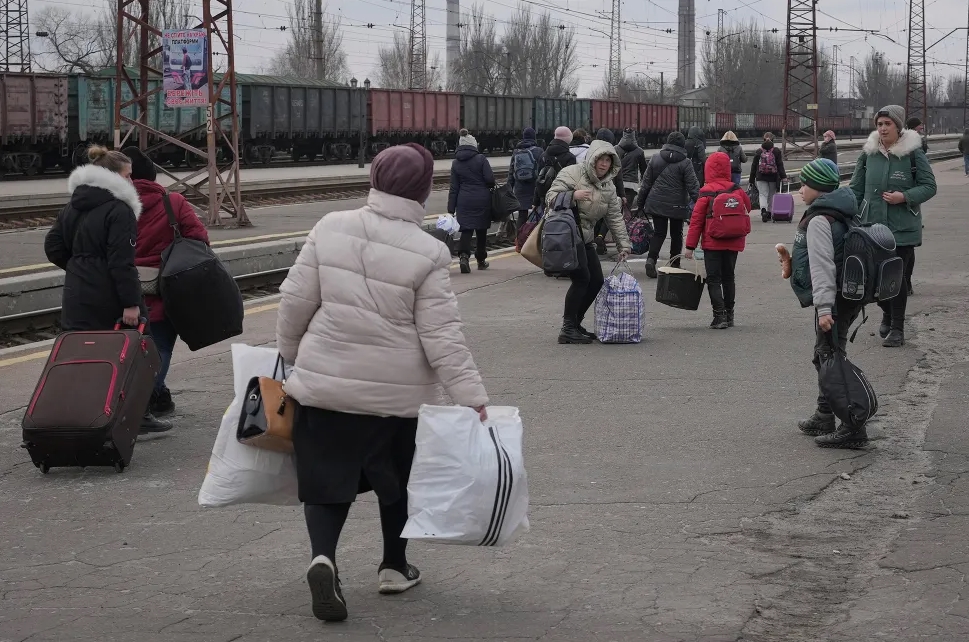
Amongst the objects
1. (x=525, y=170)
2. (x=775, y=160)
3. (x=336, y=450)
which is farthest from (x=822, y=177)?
(x=775, y=160)

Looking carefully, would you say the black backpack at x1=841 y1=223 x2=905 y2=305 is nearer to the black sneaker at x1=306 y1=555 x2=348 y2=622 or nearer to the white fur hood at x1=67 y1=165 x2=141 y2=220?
the black sneaker at x1=306 y1=555 x2=348 y2=622

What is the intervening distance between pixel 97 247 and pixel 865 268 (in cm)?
390

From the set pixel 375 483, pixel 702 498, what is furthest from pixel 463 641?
pixel 702 498

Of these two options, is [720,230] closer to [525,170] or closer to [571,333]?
[571,333]

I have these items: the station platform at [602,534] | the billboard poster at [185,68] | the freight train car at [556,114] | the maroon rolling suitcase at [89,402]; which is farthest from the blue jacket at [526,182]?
the freight train car at [556,114]

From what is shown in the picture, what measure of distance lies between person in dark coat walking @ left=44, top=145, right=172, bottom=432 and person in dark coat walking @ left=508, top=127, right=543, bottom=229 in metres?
10.3

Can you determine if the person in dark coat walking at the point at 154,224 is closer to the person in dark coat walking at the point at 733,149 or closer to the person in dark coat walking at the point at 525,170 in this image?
the person in dark coat walking at the point at 525,170

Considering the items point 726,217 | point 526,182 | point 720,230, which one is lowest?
point 720,230

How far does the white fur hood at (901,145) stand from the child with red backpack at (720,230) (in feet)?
3.77

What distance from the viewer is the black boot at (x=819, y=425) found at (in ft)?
22.7

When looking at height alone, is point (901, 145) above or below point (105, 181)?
above

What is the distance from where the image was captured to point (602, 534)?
5238 millimetres

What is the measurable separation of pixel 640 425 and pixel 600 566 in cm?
249

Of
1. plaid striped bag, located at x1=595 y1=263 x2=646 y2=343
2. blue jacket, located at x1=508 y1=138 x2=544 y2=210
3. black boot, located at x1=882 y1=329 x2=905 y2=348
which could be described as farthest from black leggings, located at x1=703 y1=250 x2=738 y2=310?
blue jacket, located at x1=508 y1=138 x2=544 y2=210
